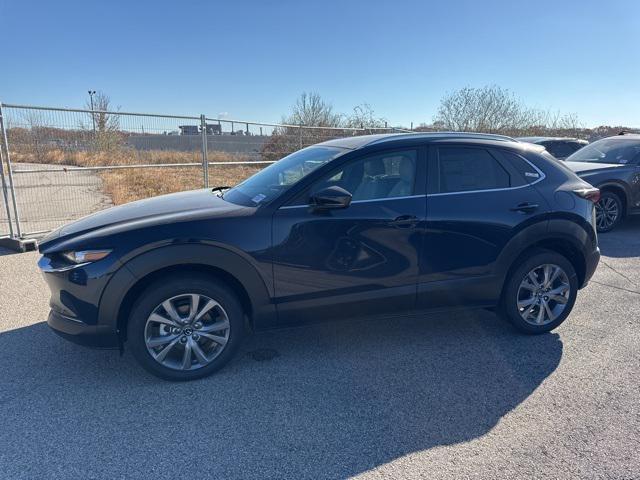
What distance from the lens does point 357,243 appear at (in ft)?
11.1

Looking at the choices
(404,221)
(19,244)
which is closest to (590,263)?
(404,221)

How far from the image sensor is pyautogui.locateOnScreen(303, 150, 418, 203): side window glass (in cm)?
346

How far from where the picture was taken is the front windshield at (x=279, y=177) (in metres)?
3.50

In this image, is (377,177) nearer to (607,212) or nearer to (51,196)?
(607,212)

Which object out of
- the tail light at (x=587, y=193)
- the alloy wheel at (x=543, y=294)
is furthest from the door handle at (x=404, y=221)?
the tail light at (x=587, y=193)

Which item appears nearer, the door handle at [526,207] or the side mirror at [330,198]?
the side mirror at [330,198]

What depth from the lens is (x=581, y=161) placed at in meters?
8.92

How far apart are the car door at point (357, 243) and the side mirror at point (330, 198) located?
68 millimetres

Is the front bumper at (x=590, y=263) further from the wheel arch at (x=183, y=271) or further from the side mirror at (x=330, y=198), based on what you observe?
the wheel arch at (x=183, y=271)

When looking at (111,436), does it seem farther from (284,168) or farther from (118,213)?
(284,168)

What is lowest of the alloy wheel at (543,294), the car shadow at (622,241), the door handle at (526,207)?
the car shadow at (622,241)

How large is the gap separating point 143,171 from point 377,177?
7.89 metres

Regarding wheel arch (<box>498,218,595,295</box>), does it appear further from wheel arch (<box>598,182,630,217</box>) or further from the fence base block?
the fence base block

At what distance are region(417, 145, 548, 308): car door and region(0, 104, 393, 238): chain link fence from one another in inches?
240
